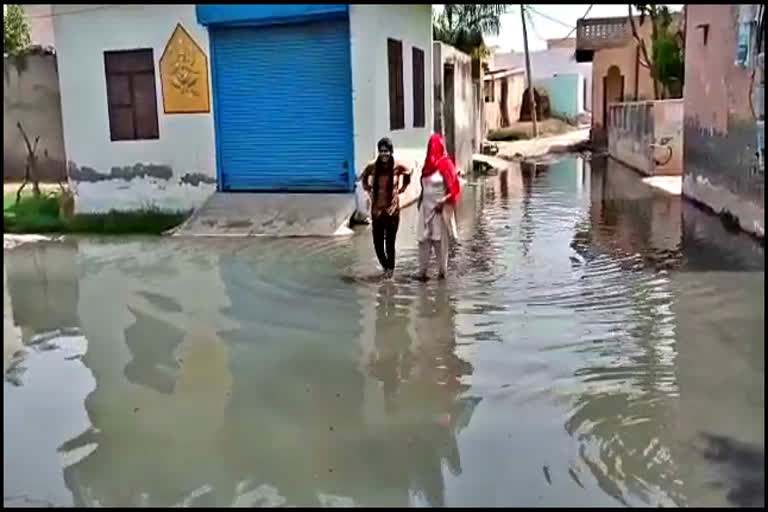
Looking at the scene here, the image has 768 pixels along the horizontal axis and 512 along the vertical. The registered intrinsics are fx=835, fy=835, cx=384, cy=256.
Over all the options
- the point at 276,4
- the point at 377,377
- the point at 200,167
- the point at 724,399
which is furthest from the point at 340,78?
the point at 724,399

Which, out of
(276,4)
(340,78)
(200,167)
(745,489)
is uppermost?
(276,4)

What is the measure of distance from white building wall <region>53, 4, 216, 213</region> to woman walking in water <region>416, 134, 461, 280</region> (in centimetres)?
589

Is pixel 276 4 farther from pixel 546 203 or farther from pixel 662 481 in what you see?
pixel 662 481

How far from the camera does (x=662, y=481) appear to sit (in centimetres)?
387

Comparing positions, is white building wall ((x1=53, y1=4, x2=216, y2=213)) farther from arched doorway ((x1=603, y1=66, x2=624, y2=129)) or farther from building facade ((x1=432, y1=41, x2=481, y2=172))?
arched doorway ((x1=603, y1=66, x2=624, y2=129))

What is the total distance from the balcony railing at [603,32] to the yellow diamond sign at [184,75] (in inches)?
786

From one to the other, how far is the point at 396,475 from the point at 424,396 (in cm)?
112

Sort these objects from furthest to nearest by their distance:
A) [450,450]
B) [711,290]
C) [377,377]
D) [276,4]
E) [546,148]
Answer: [546,148]
[276,4]
[711,290]
[377,377]
[450,450]

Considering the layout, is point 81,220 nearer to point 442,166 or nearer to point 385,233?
point 385,233

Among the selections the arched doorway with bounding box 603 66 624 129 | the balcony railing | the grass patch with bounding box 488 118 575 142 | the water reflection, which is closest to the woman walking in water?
the water reflection

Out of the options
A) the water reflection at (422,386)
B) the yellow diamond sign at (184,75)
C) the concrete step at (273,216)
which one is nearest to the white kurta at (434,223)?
the water reflection at (422,386)

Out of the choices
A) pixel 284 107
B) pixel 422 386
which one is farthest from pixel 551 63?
pixel 422 386

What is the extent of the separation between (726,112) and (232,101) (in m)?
7.23

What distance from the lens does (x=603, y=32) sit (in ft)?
96.9
